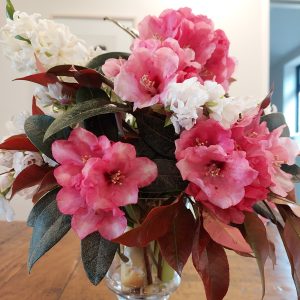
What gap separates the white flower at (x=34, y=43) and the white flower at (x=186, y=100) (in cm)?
18

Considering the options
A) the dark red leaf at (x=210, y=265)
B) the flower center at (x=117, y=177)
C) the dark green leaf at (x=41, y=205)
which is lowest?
the dark red leaf at (x=210, y=265)

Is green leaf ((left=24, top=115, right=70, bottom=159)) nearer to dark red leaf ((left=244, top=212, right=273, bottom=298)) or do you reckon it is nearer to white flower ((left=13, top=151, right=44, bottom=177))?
white flower ((left=13, top=151, right=44, bottom=177))

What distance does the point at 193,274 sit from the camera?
2.90 feet

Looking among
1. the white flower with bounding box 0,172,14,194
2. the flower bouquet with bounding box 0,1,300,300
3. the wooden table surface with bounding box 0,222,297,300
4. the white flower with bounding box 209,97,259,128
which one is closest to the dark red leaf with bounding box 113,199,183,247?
the flower bouquet with bounding box 0,1,300,300

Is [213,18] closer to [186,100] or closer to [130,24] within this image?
[130,24]

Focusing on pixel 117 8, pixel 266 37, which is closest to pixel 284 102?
pixel 266 37

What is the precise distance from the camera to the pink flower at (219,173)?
39 centimetres

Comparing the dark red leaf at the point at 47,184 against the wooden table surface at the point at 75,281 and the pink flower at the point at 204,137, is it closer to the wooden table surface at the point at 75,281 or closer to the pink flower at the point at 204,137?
the pink flower at the point at 204,137

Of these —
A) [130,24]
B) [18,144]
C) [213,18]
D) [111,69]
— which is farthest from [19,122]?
[213,18]

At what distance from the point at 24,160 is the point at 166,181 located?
0.64 ft

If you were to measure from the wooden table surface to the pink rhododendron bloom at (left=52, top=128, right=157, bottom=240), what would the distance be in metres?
0.41

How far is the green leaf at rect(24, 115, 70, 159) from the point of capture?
0.44 metres

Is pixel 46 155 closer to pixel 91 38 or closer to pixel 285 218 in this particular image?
pixel 285 218

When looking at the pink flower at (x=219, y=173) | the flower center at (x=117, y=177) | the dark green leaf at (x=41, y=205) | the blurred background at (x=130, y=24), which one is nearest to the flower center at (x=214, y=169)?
the pink flower at (x=219, y=173)
